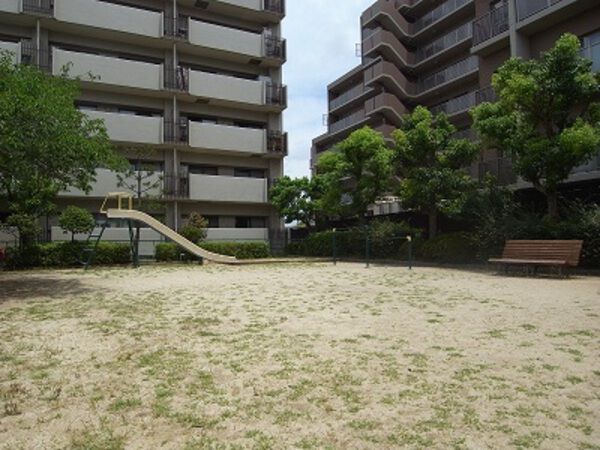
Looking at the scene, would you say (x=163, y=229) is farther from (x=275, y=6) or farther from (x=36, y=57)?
(x=275, y=6)

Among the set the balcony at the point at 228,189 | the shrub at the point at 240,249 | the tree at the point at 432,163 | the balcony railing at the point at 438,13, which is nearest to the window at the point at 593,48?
the tree at the point at 432,163

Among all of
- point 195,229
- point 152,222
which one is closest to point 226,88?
point 195,229

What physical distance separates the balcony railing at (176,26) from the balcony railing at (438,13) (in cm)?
1644

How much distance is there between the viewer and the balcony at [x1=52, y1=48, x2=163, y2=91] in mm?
22141

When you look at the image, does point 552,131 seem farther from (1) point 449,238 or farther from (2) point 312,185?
(2) point 312,185

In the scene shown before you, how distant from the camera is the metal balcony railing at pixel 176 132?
24.7 m

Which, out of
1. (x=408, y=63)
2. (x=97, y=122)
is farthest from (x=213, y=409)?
(x=408, y=63)

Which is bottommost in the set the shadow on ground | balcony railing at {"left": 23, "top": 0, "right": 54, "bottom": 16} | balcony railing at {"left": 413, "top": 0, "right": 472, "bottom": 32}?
the shadow on ground

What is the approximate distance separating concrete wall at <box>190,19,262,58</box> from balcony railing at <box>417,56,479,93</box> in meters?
12.0

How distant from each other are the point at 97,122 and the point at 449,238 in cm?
1265

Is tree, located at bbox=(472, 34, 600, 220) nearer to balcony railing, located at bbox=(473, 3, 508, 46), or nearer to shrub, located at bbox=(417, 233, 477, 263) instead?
shrub, located at bbox=(417, 233, 477, 263)

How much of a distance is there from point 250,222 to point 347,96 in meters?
18.5

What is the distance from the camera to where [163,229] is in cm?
1866

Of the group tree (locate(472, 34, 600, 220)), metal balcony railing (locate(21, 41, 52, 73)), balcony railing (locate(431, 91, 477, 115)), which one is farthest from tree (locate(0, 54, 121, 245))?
balcony railing (locate(431, 91, 477, 115))
